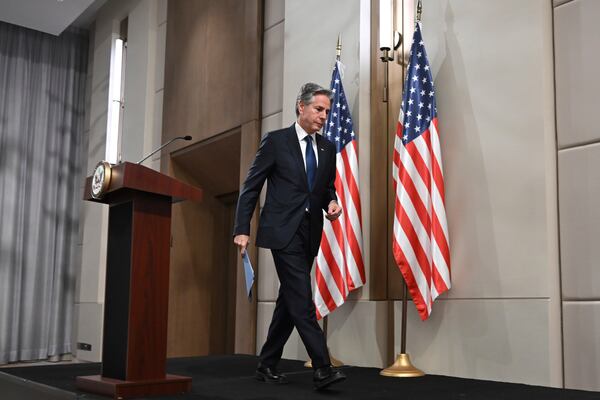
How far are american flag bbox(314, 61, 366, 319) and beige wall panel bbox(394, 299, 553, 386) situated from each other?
0.37 m

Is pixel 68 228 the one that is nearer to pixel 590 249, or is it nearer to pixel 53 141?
pixel 53 141

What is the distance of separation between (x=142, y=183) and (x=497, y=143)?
6.65 feet

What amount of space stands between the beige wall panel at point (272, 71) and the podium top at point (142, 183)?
8.58ft

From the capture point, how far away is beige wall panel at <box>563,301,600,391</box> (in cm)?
333

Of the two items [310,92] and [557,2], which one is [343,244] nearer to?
[310,92]

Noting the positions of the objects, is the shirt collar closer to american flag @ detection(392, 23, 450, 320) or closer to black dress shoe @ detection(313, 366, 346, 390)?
american flag @ detection(392, 23, 450, 320)

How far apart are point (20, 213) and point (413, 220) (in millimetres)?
5917

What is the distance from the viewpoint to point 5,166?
828 centimetres

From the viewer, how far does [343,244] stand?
4.35 metres

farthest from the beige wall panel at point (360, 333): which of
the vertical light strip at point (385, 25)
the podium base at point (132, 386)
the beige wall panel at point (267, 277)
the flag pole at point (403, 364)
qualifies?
the vertical light strip at point (385, 25)

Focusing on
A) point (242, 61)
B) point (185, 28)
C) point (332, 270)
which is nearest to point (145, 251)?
point (332, 270)

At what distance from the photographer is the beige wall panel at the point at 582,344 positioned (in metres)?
3.33

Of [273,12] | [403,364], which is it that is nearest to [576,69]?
[403,364]

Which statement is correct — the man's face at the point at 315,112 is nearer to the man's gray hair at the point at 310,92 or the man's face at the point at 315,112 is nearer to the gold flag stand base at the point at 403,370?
the man's gray hair at the point at 310,92
